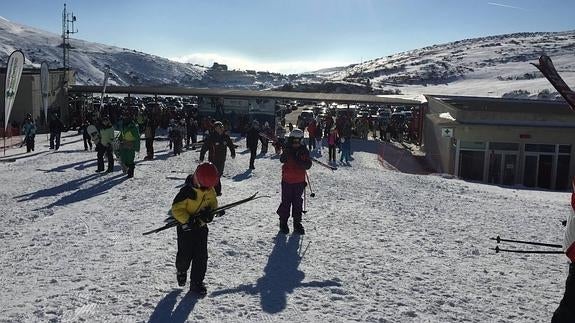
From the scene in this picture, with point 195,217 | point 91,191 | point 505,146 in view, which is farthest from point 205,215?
point 505,146

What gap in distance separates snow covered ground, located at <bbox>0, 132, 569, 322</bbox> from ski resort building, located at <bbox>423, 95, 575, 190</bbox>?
11651 millimetres

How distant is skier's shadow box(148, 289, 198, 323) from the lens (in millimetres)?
5180

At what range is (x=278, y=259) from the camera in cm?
726

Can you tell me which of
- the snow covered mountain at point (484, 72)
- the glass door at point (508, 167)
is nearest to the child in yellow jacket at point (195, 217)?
the glass door at point (508, 167)

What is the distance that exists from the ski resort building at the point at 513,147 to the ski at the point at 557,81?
1999cm

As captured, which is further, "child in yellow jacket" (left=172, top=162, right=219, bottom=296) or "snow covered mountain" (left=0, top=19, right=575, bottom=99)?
"snow covered mountain" (left=0, top=19, right=575, bottom=99)

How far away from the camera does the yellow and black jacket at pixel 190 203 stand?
5.60 meters

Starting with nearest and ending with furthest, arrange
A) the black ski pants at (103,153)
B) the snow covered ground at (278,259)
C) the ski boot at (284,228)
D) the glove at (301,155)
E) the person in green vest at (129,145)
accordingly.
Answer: the snow covered ground at (278,259) → the glove at (301,155) → the ski boot at (284,228) → the person in green vest at (129,145) → the black ski pants at (103,153)

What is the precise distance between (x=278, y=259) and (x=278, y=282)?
3.03ft

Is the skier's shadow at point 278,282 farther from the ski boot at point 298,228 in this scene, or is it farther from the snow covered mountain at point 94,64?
the snow covered mountain at point 94,64

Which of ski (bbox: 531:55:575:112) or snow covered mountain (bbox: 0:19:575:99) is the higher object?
snow covered mountain (bbox: 0:19:575:99)

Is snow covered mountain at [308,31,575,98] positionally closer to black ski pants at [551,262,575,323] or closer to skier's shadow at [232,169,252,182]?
skier's shadow at [232,169,252,182]

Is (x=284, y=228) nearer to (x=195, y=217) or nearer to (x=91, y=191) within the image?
(x=195, y=217)

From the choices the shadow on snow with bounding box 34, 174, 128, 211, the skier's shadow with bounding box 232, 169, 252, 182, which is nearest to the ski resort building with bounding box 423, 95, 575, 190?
the skier's shadow with bounding box 232, 169, 252, 182
